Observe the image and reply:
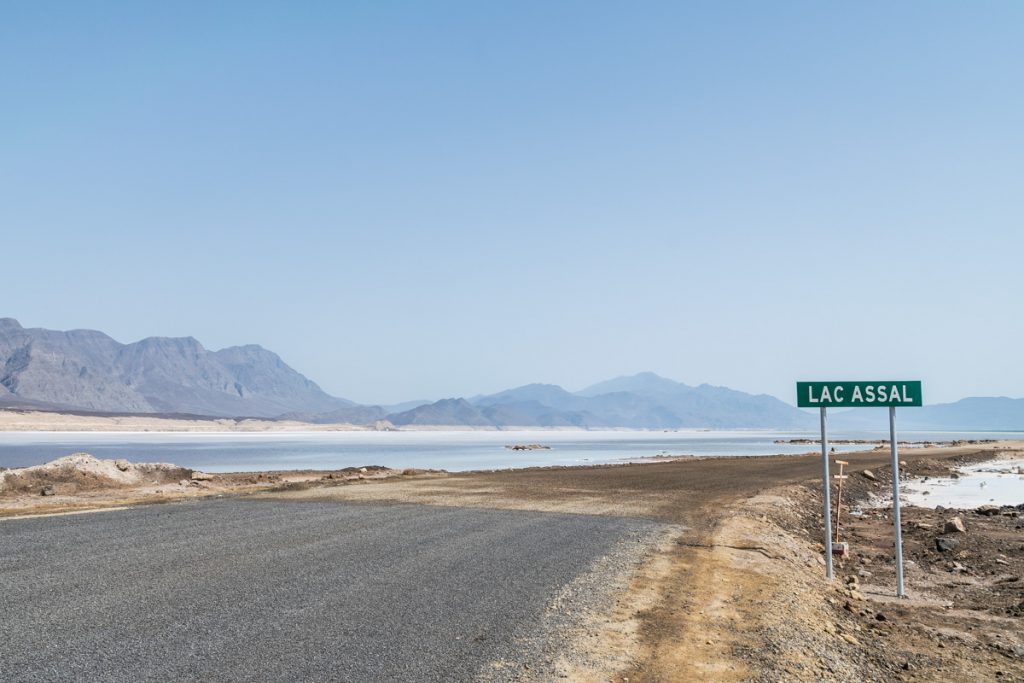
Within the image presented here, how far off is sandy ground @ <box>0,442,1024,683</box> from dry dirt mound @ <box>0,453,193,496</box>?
1021 mm

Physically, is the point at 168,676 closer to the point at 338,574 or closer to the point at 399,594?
the point at 399,594

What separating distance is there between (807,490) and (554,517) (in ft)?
52.7

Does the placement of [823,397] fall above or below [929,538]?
above

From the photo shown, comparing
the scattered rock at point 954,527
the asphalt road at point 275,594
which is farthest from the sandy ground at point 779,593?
the asphalt road at point 275,594

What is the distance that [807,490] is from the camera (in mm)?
31797

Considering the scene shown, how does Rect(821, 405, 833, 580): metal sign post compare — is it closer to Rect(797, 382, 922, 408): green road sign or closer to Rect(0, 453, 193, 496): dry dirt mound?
Rect(797, 382, 922, 408): green road sign

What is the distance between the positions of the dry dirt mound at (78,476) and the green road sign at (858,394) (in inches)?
989

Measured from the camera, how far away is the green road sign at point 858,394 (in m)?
11.9

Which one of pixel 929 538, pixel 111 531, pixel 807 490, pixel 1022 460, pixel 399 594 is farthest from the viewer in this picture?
pixel 1022 460

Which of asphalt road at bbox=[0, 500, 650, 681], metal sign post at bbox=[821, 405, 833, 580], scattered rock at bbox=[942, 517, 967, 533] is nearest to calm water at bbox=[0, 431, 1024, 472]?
scattered rock at bbox=[942, 517, 967, 533]

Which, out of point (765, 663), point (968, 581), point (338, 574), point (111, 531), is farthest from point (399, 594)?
point (968, 581)

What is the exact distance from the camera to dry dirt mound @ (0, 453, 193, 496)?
1125 inches

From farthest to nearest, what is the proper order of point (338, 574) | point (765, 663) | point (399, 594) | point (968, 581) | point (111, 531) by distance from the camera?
point (111, 531) < point (968, 581) < point (338, 574) < point (399, 594) < point (765, 663)

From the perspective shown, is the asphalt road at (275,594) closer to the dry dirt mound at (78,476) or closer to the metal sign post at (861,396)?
the metal sign post at (861,396)
